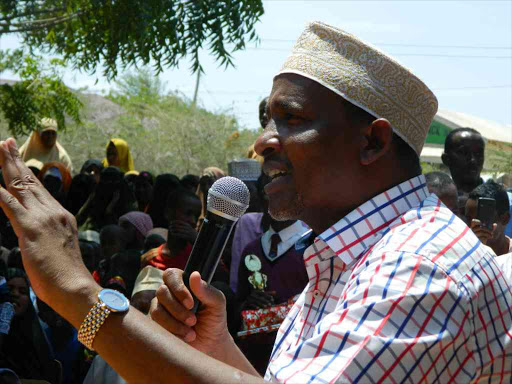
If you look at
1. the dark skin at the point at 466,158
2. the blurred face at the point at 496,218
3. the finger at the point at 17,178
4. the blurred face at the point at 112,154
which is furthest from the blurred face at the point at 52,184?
the finger at the point at 17,178

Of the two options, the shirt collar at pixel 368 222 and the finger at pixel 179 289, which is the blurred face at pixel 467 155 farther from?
the finger at pixel 179 289

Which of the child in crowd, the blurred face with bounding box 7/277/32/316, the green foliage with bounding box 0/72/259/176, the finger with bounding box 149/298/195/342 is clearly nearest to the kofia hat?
the finger with bounding box 149/298/195/342

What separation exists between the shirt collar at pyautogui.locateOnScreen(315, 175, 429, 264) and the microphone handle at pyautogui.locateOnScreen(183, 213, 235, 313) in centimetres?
33

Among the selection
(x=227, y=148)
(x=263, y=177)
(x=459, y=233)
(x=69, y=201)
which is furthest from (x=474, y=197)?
(x=227, y=148)

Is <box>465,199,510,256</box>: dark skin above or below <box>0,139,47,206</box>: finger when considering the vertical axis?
below

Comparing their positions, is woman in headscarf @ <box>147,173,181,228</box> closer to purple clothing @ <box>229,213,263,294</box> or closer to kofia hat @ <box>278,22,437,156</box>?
purple clothing @ <box>229,213,263,294</box>

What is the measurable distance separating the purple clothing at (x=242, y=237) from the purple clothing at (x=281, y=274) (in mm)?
74

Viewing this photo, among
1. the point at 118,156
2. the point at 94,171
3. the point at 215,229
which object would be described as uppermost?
the point at 215,229

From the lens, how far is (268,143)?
1.90 metres

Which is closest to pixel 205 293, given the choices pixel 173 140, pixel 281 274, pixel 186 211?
pixel 281 274

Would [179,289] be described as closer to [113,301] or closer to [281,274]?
[113,301]

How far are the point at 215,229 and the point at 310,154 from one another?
38 cm

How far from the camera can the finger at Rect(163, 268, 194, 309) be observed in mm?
1824

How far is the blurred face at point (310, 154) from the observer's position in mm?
1835
